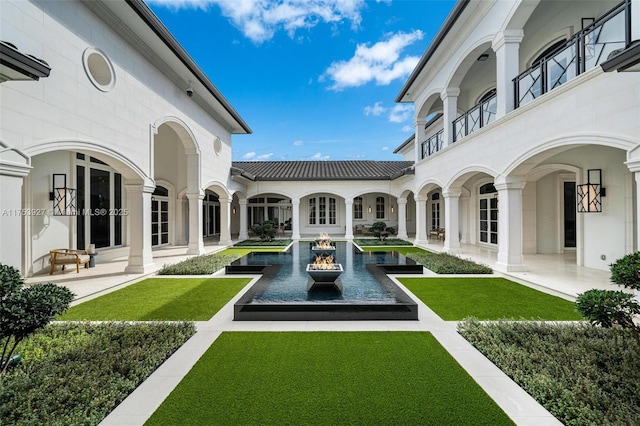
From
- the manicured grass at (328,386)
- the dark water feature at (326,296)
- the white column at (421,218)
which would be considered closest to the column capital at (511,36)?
the dark water feature at (326,296)

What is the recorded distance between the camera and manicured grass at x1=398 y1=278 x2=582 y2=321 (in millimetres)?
5848

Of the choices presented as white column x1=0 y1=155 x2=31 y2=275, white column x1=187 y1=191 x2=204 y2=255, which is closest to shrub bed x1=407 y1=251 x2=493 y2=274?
white column x1=187 y1=191 x2=204 y2=255

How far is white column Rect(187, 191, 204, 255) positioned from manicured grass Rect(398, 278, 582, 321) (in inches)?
375

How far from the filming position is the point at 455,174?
12.8m

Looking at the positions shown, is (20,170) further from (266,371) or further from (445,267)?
(445,267)

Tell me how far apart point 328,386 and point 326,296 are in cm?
306

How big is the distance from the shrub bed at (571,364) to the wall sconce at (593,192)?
6.45 metres

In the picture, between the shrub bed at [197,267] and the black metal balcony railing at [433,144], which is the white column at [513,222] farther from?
the shrub bed at [197,267]

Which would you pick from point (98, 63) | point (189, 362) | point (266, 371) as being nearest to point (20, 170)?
point (98, 63)

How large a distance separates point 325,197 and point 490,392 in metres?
22.2

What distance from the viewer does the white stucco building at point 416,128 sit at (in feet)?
19.5

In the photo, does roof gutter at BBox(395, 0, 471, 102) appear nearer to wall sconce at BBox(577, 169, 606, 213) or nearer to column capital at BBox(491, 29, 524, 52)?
column capital at BBox(491, 29, 524, 52)

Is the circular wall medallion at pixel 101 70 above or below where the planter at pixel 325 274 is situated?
above

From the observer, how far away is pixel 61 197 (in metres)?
9.70
